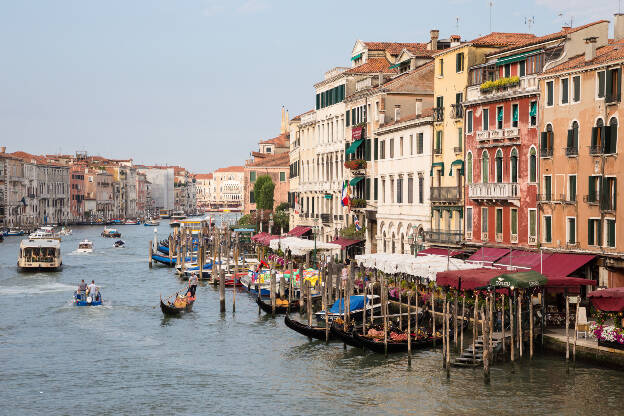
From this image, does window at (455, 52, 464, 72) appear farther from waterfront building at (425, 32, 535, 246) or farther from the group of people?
the group of people

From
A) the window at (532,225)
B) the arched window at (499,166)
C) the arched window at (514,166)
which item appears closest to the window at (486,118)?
the arched window at (499,166)

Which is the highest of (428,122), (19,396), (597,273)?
(428,122)

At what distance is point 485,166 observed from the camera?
3716cm

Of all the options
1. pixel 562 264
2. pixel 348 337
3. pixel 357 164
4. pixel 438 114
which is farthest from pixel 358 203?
pixel 348 337

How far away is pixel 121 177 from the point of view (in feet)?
646

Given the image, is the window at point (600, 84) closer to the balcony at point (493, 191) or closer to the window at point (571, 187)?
the window at point (571, 187)

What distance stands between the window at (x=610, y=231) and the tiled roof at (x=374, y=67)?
2277cm

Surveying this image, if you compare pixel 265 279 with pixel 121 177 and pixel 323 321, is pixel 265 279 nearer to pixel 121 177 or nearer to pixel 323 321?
pixel 323 321

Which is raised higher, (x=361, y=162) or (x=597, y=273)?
(x=361, y=162)

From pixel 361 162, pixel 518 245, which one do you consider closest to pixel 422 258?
pixel 518 245

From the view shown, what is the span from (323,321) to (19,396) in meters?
11.3

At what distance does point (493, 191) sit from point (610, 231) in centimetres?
685

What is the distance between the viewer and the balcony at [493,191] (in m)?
35.0

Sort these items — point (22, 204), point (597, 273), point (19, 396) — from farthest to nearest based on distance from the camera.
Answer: point (22, 204) → point (597, 273) → point (19, 396)
